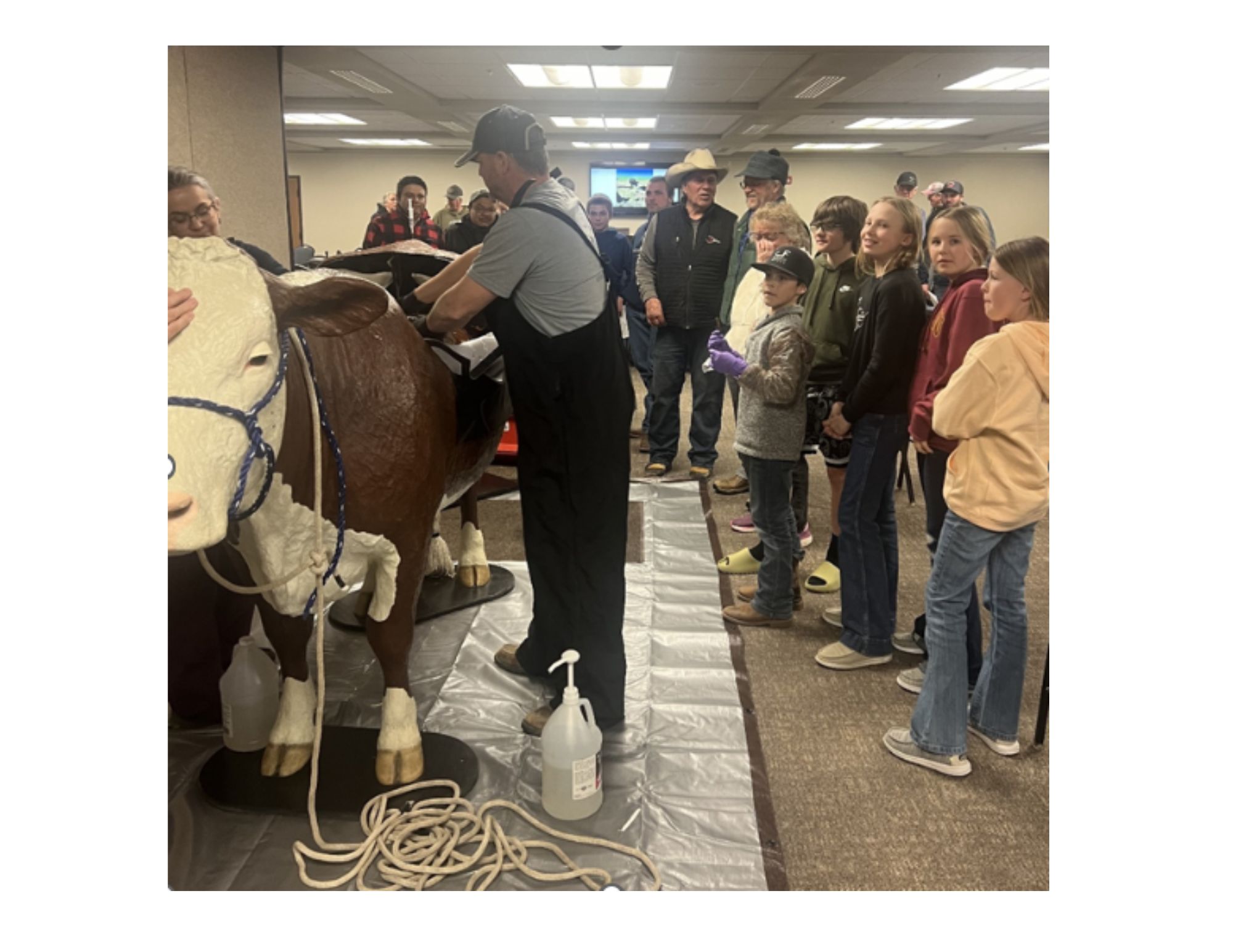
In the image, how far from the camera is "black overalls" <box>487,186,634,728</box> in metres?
1.71

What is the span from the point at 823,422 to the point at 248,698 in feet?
5.09

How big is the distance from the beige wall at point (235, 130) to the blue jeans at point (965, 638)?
4.84 feet

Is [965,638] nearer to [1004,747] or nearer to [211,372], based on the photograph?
[1004,747]

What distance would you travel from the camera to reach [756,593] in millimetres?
2574

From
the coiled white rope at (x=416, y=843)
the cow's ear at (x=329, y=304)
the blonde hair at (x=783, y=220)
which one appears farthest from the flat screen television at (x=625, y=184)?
the coiled white rope at (x=416, y=843)

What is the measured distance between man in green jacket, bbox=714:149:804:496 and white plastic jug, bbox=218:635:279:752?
56.0 inches

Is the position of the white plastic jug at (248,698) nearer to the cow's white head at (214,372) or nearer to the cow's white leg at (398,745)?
the cow's white leg at (398,745)

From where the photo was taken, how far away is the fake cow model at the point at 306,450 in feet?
4.12

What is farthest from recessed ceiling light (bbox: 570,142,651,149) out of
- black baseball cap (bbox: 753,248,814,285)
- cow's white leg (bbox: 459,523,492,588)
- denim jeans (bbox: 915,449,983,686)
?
cow's white leg (bbox: 459,523,492,588)

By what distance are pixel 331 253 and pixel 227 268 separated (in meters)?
0.70

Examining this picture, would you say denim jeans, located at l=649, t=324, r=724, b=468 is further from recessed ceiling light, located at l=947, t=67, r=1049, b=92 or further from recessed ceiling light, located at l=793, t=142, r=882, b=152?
recessed ceiling light, located at l=947, t=67, r=1049, b=92

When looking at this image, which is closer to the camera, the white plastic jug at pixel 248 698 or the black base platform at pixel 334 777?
Result: the black base platform at pixel 334 777

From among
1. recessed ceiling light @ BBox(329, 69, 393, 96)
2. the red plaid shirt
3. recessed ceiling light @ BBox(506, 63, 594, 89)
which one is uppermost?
recessed ceiling light @ BBox(329, 69, 393, 96)

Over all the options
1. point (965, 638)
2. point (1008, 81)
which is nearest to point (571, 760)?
point (965, 638)
